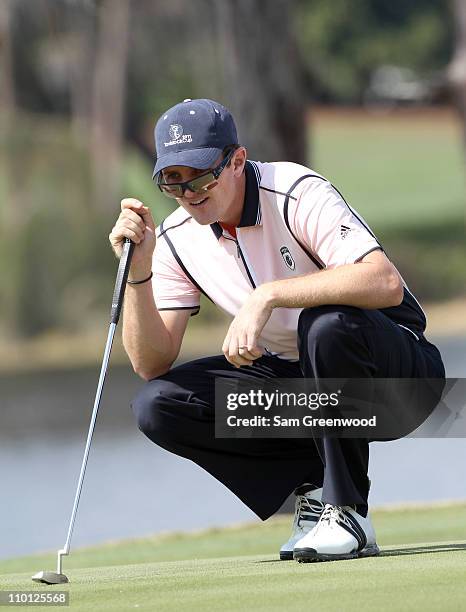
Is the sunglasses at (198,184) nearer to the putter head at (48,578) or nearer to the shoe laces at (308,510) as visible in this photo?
the shoe laces at (308,510)

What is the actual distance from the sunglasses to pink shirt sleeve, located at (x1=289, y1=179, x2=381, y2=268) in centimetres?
24

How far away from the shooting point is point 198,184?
4.38 m

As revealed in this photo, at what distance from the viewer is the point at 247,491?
15.6ft

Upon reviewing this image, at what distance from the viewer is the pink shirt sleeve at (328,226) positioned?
428cm

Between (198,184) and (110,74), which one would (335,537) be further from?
(110,74)

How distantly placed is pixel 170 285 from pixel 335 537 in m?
1.05

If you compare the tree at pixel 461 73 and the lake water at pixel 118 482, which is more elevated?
the tree at pixel 461 73

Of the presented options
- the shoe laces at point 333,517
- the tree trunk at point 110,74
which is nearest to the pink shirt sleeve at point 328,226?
the shoe laces at point 333,517

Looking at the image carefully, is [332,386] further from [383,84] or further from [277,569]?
[383,84]

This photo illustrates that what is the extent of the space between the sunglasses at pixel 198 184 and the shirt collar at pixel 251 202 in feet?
0.49

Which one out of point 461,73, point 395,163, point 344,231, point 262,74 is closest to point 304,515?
point 344,231

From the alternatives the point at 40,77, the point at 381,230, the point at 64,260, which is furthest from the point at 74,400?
the point at 40,77

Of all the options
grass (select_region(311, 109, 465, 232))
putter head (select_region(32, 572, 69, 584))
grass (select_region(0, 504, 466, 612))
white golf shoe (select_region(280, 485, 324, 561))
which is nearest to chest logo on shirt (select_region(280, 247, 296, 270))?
white golf shoe (select_region(280, 485, 324, 561))

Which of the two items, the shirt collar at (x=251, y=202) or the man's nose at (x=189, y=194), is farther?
the shirt collar at (x=251, y=202)
